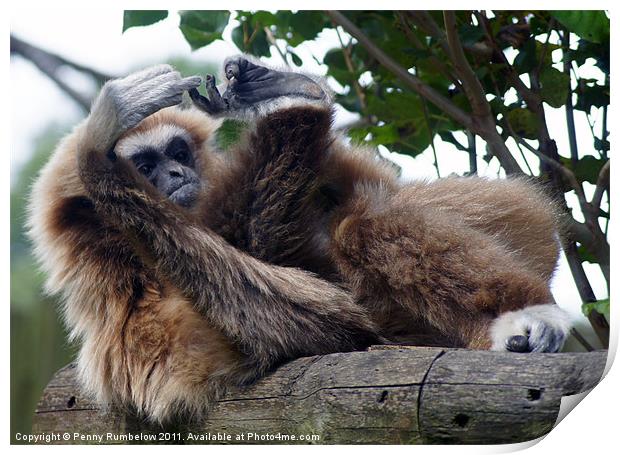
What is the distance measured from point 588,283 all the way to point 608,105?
0.58m

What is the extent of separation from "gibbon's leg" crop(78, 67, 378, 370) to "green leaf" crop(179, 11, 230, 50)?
0.49m

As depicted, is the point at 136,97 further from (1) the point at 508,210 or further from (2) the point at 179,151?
(1) the point at 508,210

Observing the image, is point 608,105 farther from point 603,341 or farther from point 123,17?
point 123,17

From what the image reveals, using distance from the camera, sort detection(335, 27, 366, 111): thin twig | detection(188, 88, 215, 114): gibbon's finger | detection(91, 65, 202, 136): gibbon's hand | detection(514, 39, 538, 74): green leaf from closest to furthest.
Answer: detection(91, 65, 202, 136): gibbon's hand
detection(188, 88, 215, 114): gibbon's finger
detection(514, 39, 538, 74): green leaf
detection(335, 27, 366, 111): thin twig

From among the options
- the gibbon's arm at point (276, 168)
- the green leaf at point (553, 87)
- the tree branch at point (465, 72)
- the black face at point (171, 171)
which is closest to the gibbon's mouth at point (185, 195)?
the black face at point (171, 171)

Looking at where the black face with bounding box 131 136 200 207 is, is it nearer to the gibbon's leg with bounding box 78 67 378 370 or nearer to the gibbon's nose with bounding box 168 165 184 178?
the gibbon's nose with bounding box 168 165 184 178

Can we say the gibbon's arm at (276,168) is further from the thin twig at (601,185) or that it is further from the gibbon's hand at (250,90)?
the thin twig at (601,185)

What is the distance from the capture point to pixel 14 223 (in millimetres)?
2426

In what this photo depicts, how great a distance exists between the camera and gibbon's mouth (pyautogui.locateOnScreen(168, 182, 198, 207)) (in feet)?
7.83

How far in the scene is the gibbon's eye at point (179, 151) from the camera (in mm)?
2574

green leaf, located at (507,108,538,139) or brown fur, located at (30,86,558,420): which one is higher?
green leaf, located at (507,108,538,139)

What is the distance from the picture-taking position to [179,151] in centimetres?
260

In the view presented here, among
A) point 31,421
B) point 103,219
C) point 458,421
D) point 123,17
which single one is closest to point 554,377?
point 458,421

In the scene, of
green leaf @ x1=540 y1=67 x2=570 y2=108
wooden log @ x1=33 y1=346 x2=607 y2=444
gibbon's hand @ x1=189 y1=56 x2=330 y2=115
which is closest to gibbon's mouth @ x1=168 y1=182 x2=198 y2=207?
gibbon's hand @ x1=189 y1=56 x2=330 y2=115
